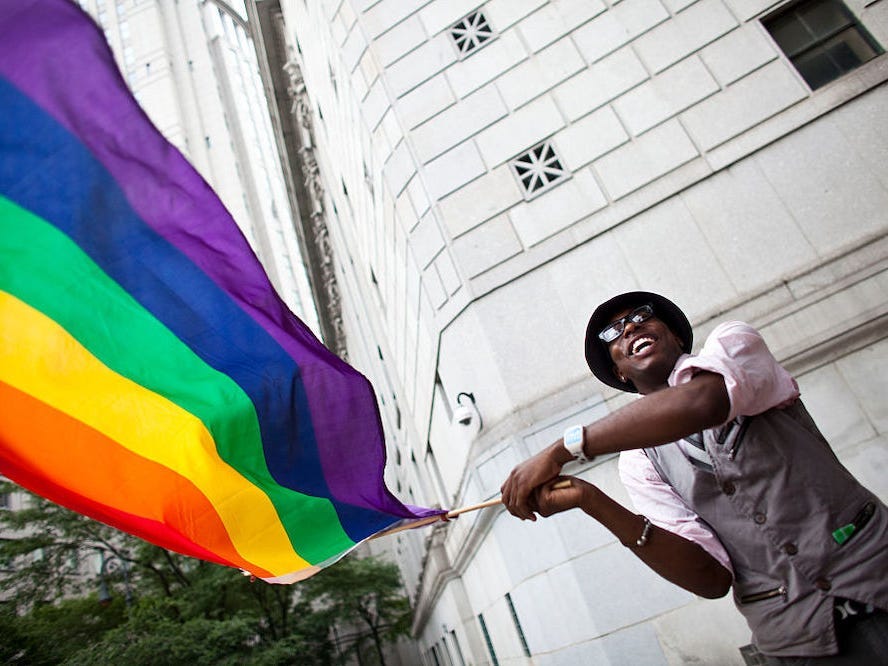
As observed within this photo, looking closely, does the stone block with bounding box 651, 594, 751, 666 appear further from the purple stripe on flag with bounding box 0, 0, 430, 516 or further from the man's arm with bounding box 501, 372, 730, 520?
the man's arm with bounding box 501, 372, 730, 520

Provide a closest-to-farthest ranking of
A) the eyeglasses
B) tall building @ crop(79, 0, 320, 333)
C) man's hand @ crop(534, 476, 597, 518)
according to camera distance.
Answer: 1. man's hand @ crop(534, 476, 597, 518)
2. the eyeglasses
3. tall building @ crop(79, 0, 320, 333)

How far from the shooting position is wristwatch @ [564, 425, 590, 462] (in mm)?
1943

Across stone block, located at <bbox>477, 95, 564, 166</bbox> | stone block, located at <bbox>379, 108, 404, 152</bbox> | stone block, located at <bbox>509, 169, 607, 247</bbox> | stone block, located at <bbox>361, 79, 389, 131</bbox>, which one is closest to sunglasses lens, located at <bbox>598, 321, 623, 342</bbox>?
stone block, located at <bbox>509, 169, 607, 247</bbox>

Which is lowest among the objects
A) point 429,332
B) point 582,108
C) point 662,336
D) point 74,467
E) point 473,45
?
point 662,336

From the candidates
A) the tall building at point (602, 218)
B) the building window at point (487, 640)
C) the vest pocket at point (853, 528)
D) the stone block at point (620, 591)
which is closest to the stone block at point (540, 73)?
the tall building at point (602, 218)

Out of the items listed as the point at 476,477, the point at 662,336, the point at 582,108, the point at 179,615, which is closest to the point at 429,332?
the point at 476,477

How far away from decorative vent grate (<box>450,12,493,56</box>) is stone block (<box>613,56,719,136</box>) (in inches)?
95.6

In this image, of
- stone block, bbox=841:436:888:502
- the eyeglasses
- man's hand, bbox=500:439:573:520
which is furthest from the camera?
stone block, bbox=841:436:888:502

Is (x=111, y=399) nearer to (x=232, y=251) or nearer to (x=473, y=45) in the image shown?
(x=232, y=251)

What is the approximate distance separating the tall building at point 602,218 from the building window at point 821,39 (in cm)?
2

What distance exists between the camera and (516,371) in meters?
7.45

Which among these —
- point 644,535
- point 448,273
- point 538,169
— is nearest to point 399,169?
point 448,273

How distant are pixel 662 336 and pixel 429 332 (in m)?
7.07

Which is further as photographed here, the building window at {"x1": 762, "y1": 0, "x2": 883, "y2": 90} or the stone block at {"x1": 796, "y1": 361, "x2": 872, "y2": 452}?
the building window at {"x1": 762, "y1": 0, "x2": 883, "y2": 90}
